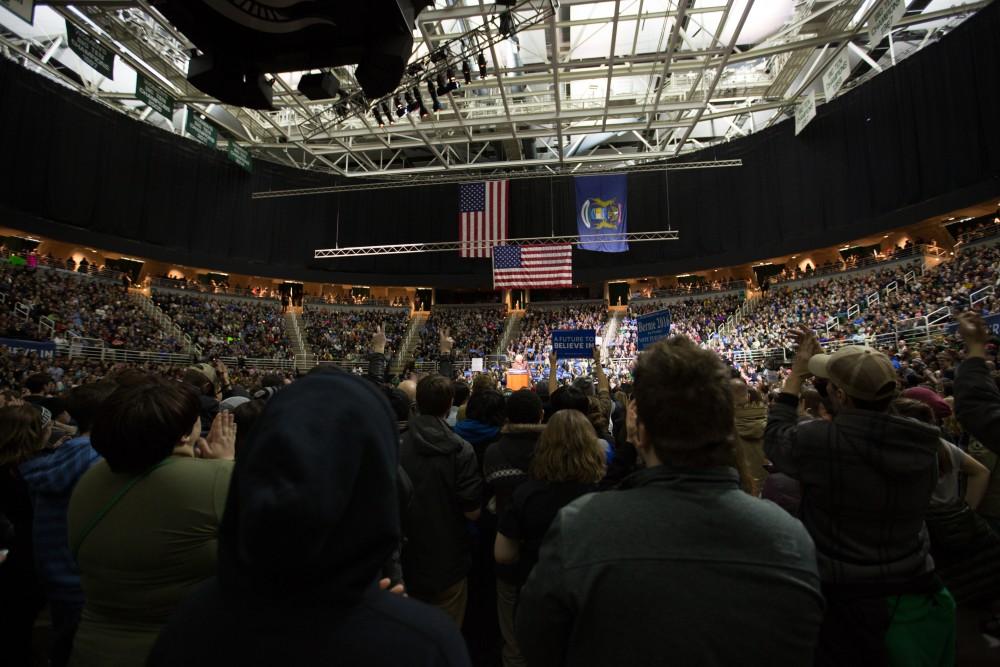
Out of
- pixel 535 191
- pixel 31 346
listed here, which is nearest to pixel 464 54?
pixel 31 346

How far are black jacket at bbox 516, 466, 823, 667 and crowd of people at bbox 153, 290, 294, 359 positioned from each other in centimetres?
2421

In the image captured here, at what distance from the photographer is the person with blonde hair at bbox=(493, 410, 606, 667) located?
2084 mm

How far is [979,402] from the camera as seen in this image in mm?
2189

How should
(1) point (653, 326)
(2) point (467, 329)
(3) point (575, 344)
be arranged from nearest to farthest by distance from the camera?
(1) point (653, 326)
(3) point (575, 344)
(2) point (467, 329)

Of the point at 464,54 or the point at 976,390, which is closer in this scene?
the point at 976,390

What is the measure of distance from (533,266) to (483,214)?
9.14 ft

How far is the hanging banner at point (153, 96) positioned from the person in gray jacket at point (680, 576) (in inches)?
639

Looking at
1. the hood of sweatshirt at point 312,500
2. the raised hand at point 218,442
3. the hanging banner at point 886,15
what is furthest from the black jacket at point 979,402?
the hanging banner at point 886,15

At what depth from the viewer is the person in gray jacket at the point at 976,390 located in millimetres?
2158

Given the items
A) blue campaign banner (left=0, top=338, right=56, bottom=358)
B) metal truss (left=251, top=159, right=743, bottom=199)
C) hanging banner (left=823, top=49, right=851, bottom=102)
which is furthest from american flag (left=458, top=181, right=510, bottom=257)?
blue campaign banner (left=0, top=338, right=56, bottom=358)

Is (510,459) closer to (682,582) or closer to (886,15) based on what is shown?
(682,582)

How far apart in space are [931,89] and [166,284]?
3357 centimetres

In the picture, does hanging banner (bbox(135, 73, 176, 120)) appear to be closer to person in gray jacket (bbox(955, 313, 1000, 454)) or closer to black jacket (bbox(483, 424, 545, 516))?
black jacket (bbox(483, 424, 545, 516))

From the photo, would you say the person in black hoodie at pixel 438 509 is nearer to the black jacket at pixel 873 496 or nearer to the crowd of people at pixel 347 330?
the black jacket at pixel 873 496
